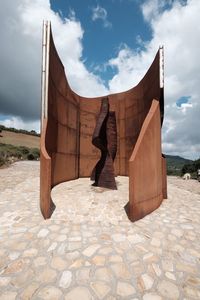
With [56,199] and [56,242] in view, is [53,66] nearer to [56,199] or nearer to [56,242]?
[56,199]

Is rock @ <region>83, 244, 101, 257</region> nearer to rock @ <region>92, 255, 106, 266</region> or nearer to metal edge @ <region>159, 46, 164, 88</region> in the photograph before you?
rock @ <region>92, 255, 106, 266</region>

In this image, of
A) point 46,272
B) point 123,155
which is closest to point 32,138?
point 123,155

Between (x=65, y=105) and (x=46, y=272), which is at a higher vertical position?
(x=65, y=105)

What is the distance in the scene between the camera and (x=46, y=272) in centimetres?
251

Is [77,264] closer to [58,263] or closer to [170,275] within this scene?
[58,263]

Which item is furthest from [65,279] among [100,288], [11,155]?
[11,155]

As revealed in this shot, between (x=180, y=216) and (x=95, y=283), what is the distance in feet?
10.7

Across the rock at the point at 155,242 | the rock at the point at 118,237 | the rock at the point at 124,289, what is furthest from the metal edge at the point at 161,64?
the rock at the point at 124,289

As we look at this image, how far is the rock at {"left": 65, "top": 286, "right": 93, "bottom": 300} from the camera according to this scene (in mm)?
2109

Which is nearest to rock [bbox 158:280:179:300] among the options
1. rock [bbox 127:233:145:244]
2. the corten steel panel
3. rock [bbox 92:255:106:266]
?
rock [bbox 92:255:106:266]

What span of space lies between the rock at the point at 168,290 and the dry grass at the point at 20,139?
40912 millimetres

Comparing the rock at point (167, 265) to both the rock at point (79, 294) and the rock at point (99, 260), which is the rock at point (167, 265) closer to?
the rock at point (99, 260)

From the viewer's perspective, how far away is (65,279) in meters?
2.40

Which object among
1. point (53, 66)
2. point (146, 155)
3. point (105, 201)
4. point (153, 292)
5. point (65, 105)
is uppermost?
point (53, 66)
